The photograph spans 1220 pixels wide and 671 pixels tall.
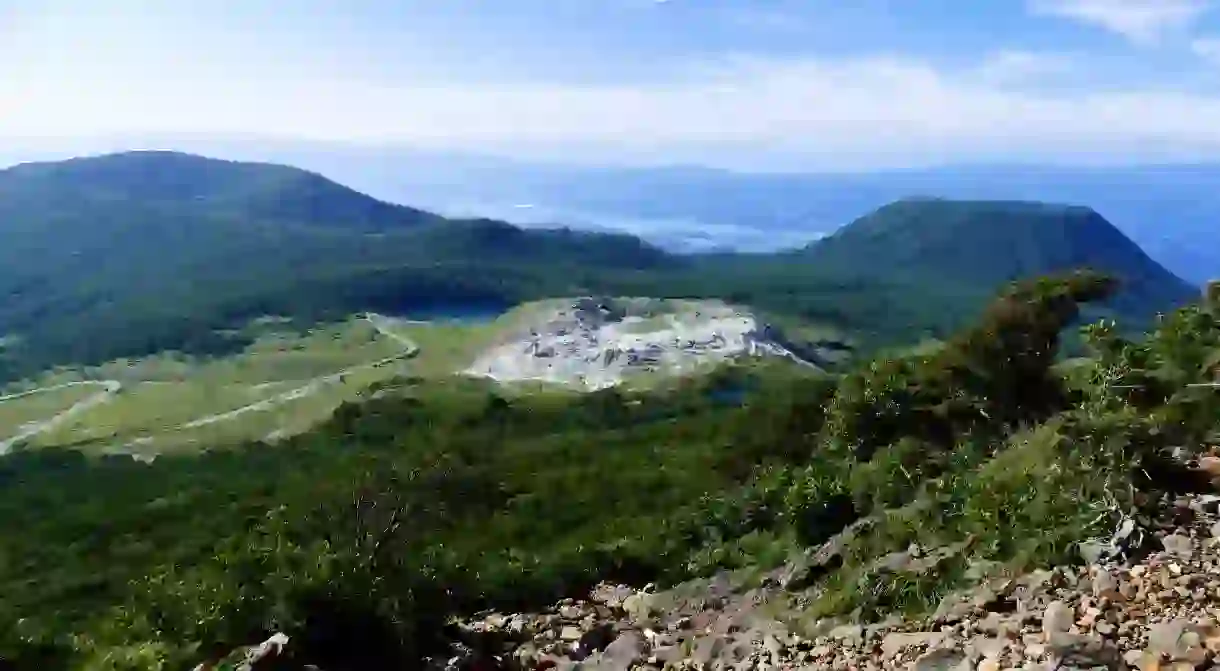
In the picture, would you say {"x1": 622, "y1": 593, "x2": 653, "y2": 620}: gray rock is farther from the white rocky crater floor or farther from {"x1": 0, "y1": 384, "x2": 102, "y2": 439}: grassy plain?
{"x1": 0, "y1": 384, "x2": 102, "y2": 439}: grassy plain

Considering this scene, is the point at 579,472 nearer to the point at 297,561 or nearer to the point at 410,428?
the point at 410,428

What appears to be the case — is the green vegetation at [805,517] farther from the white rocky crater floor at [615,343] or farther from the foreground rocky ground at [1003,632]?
the white rocky crater floor at [615,343]


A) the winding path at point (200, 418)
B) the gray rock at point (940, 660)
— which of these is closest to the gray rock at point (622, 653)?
the gray rock at point (940, 660)

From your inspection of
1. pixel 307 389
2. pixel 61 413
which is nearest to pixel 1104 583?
pixel 307 389

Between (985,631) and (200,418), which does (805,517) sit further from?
(200,418)

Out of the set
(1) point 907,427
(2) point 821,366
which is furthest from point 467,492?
(2) point 821,366

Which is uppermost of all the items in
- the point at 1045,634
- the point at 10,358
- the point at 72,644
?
the point at 1045,634
